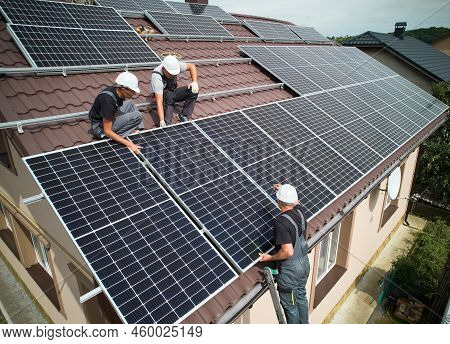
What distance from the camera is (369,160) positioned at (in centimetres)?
801

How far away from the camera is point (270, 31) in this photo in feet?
53.3

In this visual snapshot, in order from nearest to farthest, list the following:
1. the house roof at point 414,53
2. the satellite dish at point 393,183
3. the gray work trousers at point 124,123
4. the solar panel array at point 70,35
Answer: the gray work trousers at point 124,123, the solar panel array at point 70,35, the satellite dish at point 393,183, the house roof at point 414,53

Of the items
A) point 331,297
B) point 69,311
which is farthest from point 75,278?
point 331,297

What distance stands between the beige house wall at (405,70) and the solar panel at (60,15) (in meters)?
23.5

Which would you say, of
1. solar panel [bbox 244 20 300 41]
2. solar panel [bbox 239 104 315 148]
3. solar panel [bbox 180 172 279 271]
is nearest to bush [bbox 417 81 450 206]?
solar panel [bbox 244 20 300 41]

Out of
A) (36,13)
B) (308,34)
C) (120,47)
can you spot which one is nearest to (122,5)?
(36,13)

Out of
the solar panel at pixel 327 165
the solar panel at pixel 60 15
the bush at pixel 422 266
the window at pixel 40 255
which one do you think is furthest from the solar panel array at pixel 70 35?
the bush at pixel 422 266

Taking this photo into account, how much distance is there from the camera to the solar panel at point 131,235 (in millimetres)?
3572

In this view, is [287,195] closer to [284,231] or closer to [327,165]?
[284,231]

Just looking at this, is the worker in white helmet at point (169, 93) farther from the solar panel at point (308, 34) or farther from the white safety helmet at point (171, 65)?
the solar panel at point (308, 34)

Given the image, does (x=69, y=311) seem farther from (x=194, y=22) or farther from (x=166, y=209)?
(x=194, y=22)

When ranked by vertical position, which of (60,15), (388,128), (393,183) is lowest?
(393,183)

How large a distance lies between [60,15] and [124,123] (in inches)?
227

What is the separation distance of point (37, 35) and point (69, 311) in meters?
6.60
